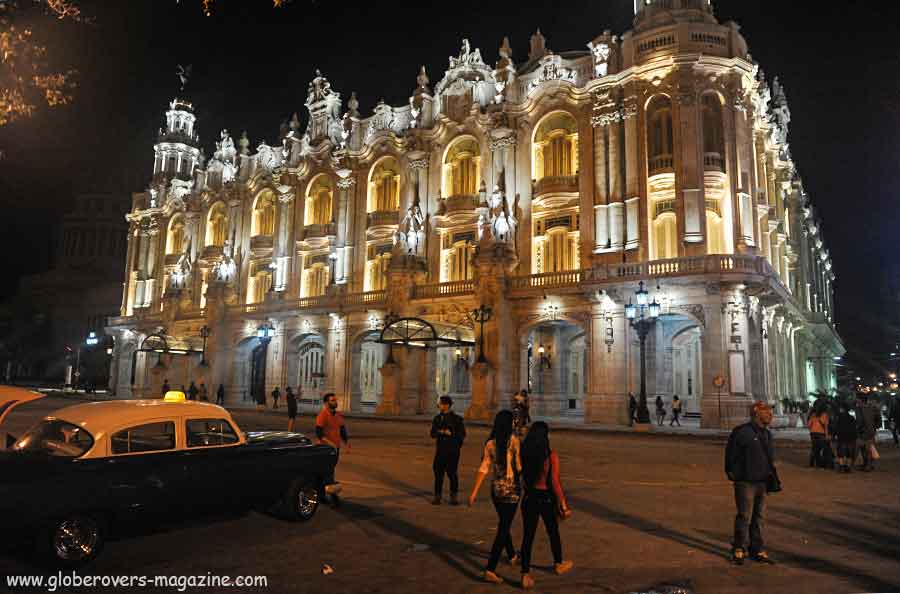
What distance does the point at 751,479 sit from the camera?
6793 millimetres

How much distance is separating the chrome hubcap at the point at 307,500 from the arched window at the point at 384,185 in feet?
114

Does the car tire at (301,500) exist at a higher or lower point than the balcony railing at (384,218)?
lower

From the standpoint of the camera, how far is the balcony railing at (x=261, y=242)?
157 feet

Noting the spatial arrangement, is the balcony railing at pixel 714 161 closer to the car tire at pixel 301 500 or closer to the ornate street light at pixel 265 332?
the ornate street light at pixel 265 332

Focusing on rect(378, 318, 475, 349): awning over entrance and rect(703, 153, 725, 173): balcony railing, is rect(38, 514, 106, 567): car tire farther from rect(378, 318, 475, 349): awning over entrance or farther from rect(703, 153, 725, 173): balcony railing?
rect(703, 153, 725, 173): balcony railing

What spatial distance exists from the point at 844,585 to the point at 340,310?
3571 cm

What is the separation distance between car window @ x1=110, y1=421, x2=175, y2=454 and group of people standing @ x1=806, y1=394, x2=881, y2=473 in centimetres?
1390

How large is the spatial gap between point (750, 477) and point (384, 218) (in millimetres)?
36206

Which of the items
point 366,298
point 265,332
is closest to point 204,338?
point 265,332

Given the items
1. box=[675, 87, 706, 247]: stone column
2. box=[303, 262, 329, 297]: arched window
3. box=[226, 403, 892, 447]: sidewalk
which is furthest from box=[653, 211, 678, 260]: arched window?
box=[303, 262, 329, 297]: arched window

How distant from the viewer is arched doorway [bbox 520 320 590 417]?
37.2 metres

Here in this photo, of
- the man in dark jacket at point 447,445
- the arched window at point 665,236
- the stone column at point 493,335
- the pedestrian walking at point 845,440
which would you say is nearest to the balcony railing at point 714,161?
the arched window at point 665,236

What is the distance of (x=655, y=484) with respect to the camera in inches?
482

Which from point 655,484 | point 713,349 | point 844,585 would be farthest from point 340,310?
point 844,585
